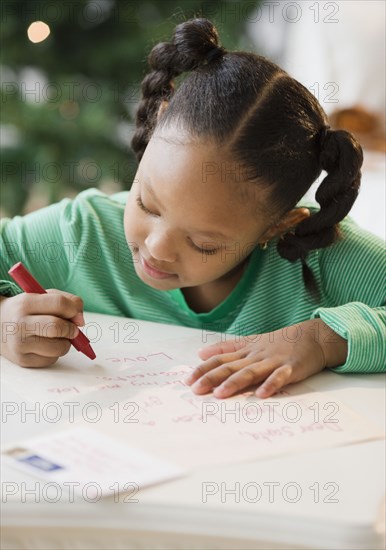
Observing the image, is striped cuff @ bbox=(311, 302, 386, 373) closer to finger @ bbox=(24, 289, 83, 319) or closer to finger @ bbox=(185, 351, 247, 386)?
finger @ bbox=(185, 351, 247, 386)

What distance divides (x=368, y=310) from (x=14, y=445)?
46cm

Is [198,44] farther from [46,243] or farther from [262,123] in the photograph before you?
[46,243]

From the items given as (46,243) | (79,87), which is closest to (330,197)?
(46,243)

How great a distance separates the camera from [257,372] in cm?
76

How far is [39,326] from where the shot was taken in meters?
0.81

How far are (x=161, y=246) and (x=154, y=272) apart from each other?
7cm

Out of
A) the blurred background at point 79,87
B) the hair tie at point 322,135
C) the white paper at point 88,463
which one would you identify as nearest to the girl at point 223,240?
the hair tie at point 322,135

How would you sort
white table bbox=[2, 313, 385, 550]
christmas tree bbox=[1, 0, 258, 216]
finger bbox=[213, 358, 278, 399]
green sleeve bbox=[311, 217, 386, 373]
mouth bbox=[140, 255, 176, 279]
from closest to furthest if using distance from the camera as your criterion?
white table bbox=[2, 313, 385, 550]
finger bbox=[213, 358, 278, 399]
mouth bbox=[140, 255, 176, 279]
green sleeve bbox=[311, 217, 386, 373]
christmas tree bbox=[1, 0, 258, 216]

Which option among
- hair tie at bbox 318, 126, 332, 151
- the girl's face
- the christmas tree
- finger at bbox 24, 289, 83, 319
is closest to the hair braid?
hair tie at bbox 318, 126, 332, 151

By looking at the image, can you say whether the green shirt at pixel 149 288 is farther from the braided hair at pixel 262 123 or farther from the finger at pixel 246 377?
the finger at pixel 246 377

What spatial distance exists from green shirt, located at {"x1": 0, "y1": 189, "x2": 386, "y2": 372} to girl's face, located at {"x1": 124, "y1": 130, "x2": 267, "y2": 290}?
0.52ft

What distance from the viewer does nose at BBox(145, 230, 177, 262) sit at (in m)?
0.87

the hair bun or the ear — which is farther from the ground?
the hair bun

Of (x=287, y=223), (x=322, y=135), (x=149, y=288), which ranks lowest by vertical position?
(x=149, y=288)
